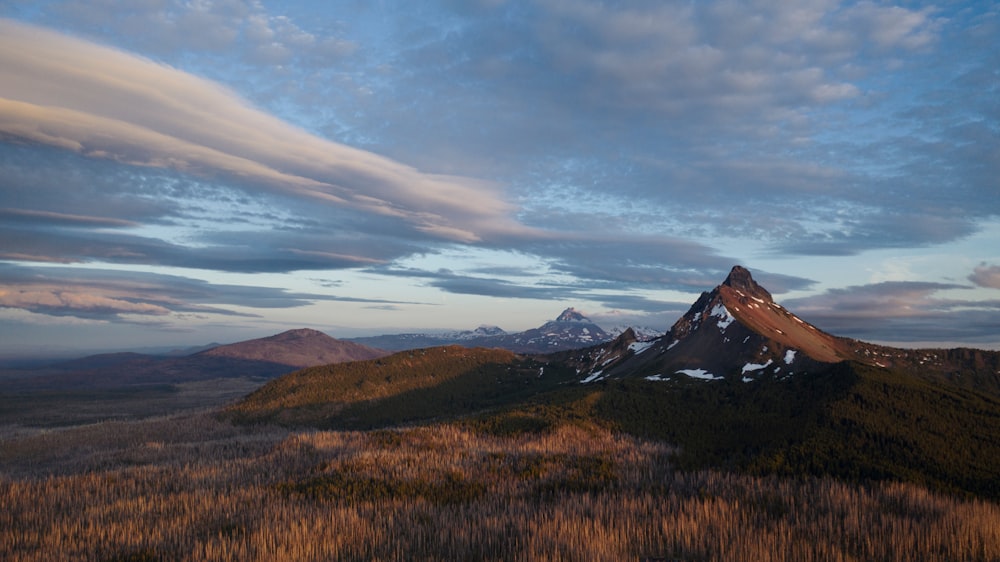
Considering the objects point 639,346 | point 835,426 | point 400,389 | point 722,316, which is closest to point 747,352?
point 722,316

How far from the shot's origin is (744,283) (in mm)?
83750

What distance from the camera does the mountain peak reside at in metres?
82.1

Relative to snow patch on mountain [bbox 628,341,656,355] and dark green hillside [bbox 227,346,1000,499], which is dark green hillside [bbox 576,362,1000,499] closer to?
dark green hillside [bbox 227,346,1000,499]

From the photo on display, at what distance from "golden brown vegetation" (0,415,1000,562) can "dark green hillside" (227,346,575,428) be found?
34935mm

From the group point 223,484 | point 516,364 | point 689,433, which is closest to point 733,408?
point 689,433

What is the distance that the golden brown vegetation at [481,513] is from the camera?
1299 cm

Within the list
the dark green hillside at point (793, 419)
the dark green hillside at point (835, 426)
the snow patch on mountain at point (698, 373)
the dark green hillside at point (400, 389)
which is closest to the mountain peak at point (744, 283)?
the dark green hillside at point (400, 389)

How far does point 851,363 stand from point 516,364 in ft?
190

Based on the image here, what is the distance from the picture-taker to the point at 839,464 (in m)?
21.0

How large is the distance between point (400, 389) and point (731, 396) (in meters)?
47.1

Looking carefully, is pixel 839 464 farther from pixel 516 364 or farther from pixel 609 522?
pixel 516 364

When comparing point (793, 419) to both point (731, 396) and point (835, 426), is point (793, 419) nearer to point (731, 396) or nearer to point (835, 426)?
point (835, 426)

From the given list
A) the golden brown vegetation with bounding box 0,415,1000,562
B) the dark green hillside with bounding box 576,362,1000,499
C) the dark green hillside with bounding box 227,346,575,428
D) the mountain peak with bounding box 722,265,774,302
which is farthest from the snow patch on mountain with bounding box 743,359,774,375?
the mountain peak with bounding box 722,265,774,302

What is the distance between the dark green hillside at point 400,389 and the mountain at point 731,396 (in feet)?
0.96
